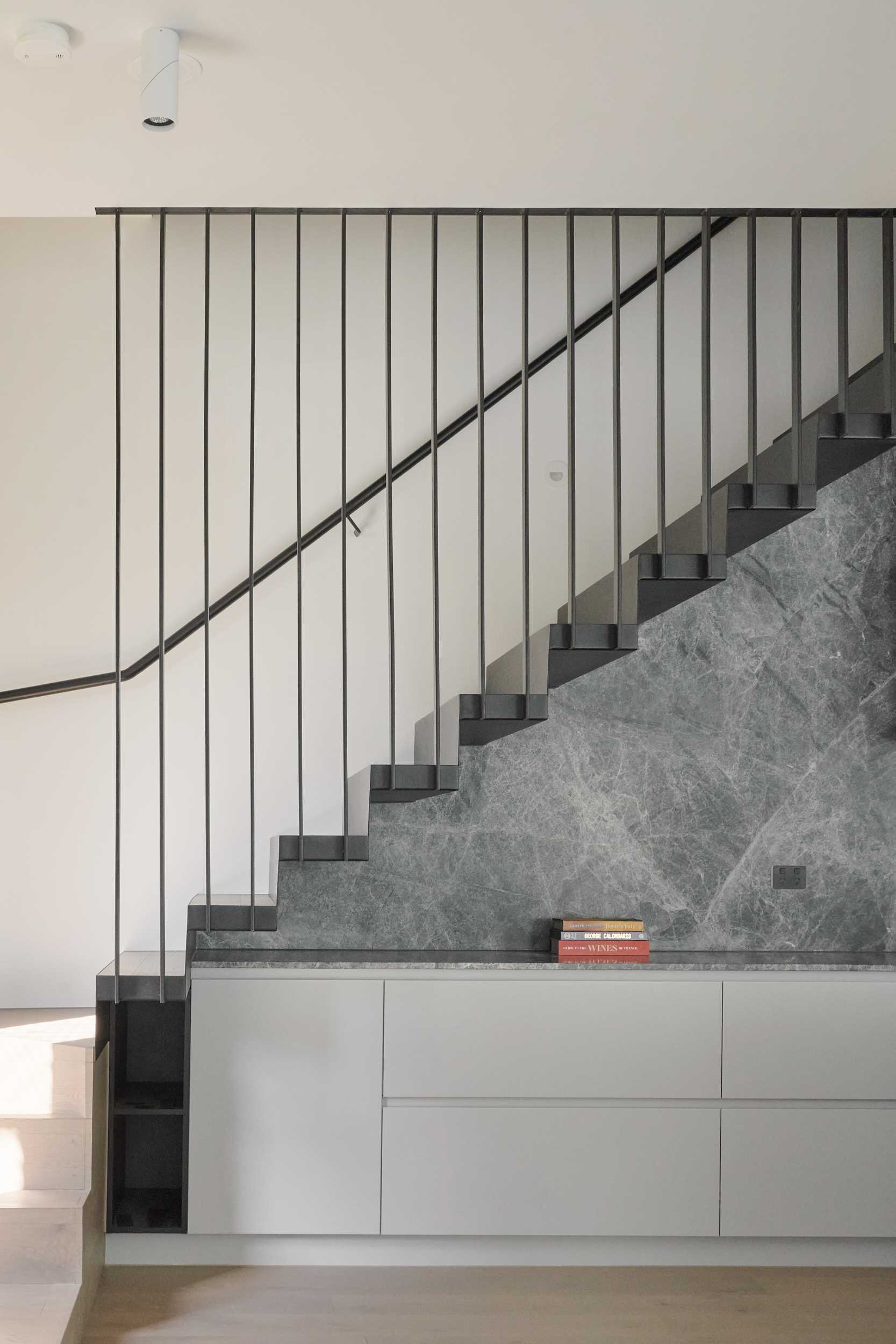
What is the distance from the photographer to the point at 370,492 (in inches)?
147

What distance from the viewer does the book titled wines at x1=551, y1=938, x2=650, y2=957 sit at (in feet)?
10.9

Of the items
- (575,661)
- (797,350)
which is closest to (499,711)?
(575,661)

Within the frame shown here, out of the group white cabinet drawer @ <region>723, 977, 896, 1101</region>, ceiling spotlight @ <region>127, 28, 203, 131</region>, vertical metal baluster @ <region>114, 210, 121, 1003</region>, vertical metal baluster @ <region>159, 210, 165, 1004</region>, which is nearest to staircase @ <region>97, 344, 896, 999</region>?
vertical metal baluster @ <region>159, 210, 165, 1004</region>

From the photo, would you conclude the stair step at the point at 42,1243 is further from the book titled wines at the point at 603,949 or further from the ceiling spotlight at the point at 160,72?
the ceiling spotlight at the point at 160,72

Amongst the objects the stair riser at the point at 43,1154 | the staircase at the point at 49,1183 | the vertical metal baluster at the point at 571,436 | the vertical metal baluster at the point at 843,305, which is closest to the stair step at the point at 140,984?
the staircase at the point at 49,1183

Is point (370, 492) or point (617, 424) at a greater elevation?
point (617, 424)

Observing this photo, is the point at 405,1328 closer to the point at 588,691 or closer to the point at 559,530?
the point at 588,691

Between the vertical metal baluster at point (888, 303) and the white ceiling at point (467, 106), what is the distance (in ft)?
0.76

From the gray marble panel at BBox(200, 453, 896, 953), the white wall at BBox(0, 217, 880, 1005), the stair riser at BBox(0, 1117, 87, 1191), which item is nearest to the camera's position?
the stair riser at BBox(0, 1117, 87, 1191)

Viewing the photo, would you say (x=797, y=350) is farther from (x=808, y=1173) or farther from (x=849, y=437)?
(x=808, y=1173)

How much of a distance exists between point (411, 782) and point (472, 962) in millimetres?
531

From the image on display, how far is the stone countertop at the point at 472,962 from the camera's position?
3197 millimetres

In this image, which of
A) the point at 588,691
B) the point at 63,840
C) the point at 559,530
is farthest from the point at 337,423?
the point at 63,840

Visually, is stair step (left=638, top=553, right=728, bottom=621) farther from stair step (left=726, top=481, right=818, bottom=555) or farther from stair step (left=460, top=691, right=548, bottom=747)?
stair step (left=460, top=691, right=548, bottom=747)
